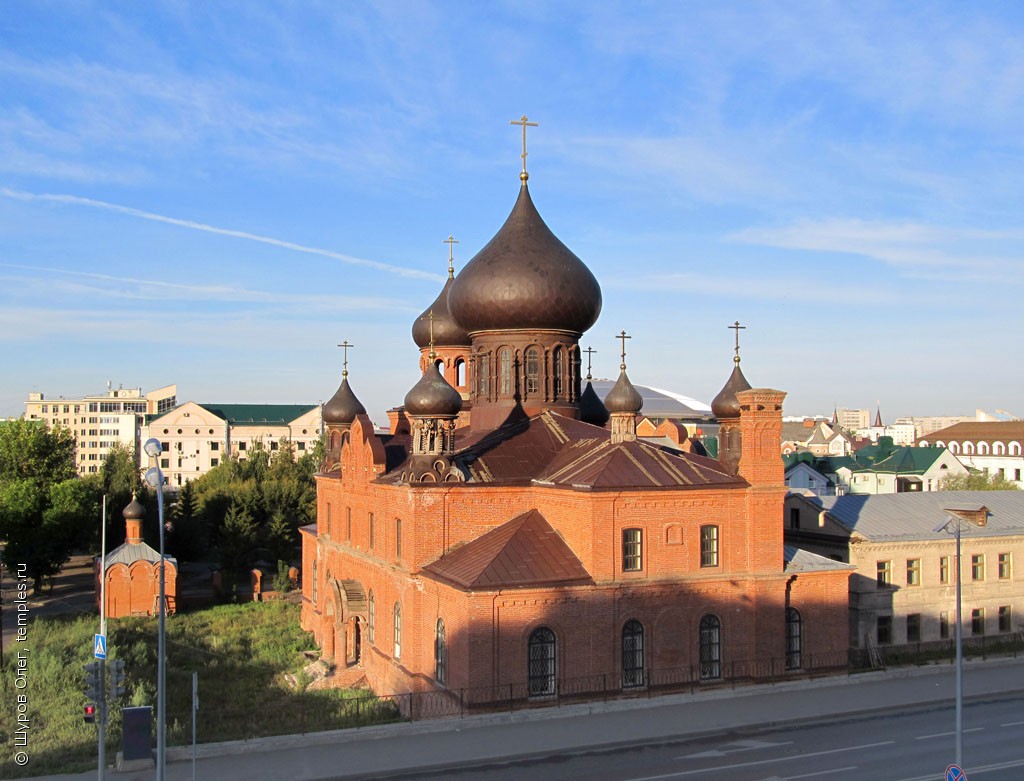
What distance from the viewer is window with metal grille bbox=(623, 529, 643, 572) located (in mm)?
24375

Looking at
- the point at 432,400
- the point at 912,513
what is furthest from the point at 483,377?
the point at 912,513

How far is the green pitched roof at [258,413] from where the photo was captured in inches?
4299

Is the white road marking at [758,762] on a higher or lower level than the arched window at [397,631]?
lower

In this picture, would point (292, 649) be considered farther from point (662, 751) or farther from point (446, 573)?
point (662, 751)

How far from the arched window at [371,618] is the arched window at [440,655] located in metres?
5.31

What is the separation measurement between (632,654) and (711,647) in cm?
235

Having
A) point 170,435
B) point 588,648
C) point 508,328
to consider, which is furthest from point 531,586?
point 170,435

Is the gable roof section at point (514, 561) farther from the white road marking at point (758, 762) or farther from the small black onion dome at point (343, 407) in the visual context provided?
the small black onion dome at point (343, 407)

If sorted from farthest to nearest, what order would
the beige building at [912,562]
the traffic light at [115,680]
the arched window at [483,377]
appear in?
the arched window at [483,377] → the beige building at [912,562] → the traffic light at [115,680]

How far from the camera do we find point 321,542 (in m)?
37.8

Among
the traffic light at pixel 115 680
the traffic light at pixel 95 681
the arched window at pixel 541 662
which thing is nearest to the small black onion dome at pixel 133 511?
the arched window at pixel 541 662

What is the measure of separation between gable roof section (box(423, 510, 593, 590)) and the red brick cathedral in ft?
0.17

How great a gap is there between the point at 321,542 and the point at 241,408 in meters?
78.7

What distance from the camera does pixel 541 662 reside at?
23234 millimetres
